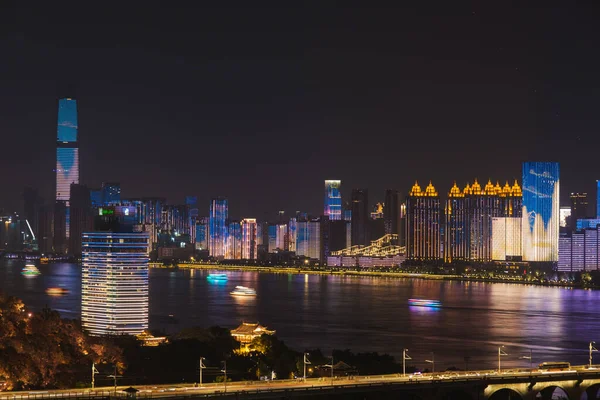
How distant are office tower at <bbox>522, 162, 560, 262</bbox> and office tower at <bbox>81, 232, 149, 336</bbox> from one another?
5947cm

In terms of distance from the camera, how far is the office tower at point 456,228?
99375mm

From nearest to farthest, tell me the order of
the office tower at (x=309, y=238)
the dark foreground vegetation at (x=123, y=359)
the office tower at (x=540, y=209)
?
the dark foreground vegetation at (x=123, y=359), the office tower at (x=540, y=209), the office tower at (x=309, y=238)

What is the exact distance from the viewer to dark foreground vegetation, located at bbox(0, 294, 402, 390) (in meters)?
19.4

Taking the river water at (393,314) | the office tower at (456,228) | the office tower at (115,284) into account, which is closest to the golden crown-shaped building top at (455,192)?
the office tower at (456,228)

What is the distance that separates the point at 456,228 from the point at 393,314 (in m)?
55.8

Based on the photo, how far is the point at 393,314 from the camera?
45500 mm

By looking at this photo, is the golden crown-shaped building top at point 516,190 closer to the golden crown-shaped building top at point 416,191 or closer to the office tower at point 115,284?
the golden crown-shaped building top at point 416,191

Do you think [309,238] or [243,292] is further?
[309,238]

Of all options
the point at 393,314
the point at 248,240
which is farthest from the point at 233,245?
the point at 393,314

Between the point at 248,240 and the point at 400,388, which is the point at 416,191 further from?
the point at 400,388

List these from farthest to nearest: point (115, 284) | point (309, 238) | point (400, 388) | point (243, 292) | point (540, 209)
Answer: point (309, 238) → point (540, 209) → point (243, 292) → point (115, 284) → point (400, 388)

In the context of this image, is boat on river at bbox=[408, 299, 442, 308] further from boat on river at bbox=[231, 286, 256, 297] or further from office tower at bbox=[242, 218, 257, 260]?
office tower at bbox=[242, 218, 257, 260]

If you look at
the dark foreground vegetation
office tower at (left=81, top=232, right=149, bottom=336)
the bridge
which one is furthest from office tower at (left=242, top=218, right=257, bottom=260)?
the bridge

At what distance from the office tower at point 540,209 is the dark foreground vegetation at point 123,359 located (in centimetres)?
6764
